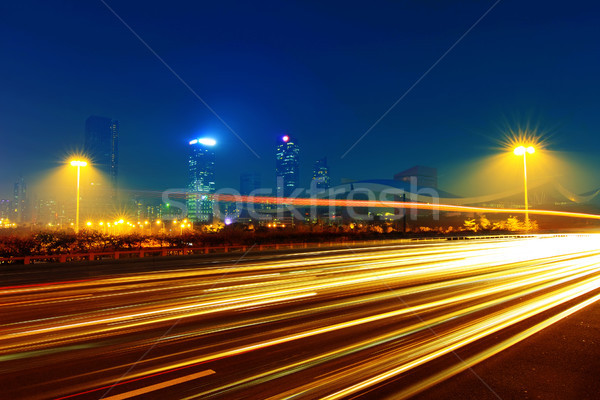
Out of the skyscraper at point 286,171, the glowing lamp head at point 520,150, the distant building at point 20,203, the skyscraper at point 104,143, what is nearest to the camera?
the glowing lamp head at point 520,150

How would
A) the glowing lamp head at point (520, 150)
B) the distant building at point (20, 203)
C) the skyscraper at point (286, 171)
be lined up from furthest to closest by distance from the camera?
the skyscraper at point (286, 171) < the distant building at point (20, 203) < the glowing lamp head at point (520, 150)

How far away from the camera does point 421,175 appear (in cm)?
16512

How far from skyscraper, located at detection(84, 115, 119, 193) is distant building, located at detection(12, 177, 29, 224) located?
35767 millimetres

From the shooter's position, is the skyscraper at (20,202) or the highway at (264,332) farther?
the skyscraper at (20,202)

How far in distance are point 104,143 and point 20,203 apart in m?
70.2

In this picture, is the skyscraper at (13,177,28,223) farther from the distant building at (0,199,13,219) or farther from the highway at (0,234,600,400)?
the highway at (0,234,600,400)

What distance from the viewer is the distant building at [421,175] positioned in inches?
6216

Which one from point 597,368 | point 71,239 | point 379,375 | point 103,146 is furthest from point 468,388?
point 103,146

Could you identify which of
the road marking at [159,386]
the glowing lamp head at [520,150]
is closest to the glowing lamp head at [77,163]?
the road marking at [159,386]

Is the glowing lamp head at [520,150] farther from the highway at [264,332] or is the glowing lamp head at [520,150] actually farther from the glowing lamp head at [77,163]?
the glowing lamp head at [77,163]

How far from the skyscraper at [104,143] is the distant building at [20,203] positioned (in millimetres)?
35767

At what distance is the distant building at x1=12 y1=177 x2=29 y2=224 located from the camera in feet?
282

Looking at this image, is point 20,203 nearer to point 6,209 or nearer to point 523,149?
point 6,209

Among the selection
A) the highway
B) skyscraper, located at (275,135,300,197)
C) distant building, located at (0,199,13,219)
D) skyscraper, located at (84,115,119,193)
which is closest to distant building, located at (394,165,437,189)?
skyscraper, located at (275,135,300,197)
